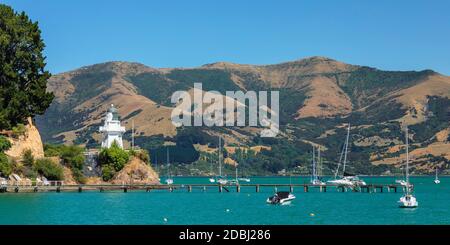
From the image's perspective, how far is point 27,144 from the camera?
128 m

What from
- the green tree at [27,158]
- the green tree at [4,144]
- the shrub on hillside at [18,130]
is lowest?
the green tree at [27,158]

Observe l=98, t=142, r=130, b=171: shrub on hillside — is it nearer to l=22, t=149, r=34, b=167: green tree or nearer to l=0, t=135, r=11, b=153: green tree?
l=22, t=149, r=34, b=167: green tree

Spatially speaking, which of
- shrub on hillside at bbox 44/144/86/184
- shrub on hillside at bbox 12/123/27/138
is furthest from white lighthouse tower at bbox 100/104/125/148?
shrub on hillside at bbox 12/123/27/138

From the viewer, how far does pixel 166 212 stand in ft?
285

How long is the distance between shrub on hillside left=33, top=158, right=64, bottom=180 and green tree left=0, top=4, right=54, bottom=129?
26.1ft


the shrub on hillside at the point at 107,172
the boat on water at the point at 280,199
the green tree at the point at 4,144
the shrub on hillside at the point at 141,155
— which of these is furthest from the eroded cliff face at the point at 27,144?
the boat on water at the point at 280,199

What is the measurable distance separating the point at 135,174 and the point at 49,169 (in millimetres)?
19605

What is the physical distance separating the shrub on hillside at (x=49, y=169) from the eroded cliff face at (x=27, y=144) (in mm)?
1525

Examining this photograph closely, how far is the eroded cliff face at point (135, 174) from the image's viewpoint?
5615 inches

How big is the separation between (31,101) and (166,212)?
1742 inches

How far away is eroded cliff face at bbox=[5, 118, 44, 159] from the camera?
125m

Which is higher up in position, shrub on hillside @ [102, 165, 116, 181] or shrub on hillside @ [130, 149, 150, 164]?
shrub on hillside @ [130, 149, 150, 164]

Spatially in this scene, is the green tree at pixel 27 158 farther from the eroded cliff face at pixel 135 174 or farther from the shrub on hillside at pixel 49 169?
the eroded cliff face at pixel 135 174
